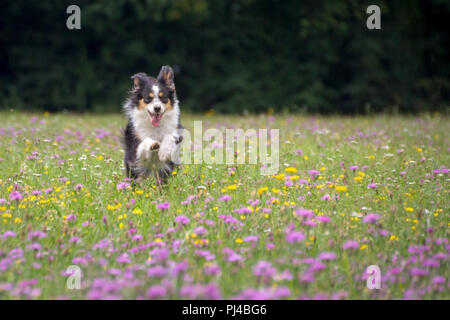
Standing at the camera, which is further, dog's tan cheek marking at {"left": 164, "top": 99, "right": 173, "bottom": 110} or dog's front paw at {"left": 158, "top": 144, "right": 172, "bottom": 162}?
dog's tan cheek marking at {"left": 164, "top": 99, "right": 173, "bottom": 110}

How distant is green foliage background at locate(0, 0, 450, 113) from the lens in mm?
15961

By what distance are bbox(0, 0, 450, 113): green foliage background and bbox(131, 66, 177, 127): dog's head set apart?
1093cm

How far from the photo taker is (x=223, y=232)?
3230 millimetres

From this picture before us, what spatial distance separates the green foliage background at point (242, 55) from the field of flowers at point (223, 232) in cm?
1100

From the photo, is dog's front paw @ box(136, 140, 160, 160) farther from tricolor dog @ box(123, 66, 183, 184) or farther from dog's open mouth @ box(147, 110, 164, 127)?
dog's open mouth @ box(147, 110, 164, 127)

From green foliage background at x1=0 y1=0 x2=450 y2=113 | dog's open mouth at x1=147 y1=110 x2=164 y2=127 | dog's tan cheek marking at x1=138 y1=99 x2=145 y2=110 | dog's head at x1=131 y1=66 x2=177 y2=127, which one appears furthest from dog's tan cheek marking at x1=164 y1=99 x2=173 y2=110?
green foliage background at x1=0 y1=0 x2=450 y2=113

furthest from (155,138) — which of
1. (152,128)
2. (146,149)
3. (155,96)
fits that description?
(155,96)

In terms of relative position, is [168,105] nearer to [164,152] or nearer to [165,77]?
[165,77]

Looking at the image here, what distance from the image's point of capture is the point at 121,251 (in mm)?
3023

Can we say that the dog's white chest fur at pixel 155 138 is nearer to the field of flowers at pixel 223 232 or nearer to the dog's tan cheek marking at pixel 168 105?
the dog's tan cheek marking at pixel 168 105

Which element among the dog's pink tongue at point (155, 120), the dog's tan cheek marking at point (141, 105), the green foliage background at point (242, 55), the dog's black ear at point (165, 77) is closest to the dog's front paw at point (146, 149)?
the dog's pink tongue at point (155, 120)
